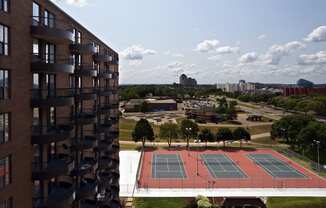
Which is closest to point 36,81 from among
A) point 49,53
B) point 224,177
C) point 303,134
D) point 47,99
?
point 47,99

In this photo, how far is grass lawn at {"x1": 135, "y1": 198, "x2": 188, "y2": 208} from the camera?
40.0 m

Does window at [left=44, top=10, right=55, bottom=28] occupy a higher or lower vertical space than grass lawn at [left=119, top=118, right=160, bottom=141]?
higher

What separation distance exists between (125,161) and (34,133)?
46.1m

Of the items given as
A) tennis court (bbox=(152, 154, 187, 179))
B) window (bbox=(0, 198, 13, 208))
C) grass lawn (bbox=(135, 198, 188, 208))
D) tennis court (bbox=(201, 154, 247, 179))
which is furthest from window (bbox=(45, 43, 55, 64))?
tennis court (bbox=(201, 154, 247, 179))

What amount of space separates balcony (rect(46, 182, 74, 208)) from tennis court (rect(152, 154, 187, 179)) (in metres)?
34.2

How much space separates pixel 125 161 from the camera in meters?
61.6

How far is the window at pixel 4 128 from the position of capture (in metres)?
13.5

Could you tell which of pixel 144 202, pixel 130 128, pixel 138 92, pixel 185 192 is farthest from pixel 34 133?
pixel 138 92

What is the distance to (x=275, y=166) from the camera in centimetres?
6156

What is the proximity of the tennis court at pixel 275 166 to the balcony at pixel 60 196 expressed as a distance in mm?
40719

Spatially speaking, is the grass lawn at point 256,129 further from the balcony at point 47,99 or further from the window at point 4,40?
the window at point 4,40

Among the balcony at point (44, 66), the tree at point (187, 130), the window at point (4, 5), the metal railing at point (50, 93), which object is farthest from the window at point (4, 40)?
the tree at point (187, 130)

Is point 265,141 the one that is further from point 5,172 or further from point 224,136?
point 5,172

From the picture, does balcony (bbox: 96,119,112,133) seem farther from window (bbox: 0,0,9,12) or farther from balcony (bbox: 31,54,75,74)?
window (bbox: 0,0,9,12)
